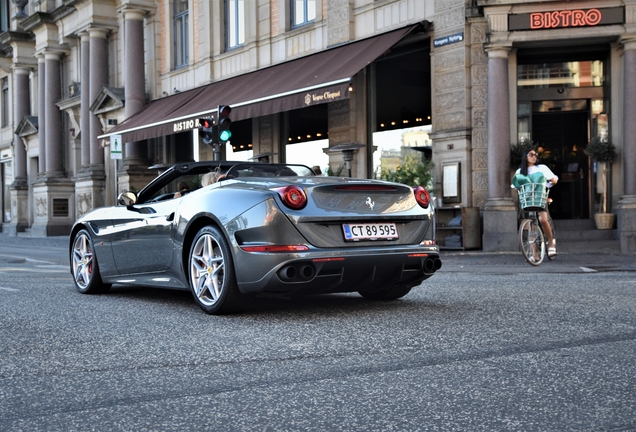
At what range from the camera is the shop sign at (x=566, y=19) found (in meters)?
15.3

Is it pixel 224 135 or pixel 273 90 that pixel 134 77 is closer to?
pixel 273 90

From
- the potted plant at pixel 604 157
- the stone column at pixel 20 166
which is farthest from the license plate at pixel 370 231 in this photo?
the stone column at pixel 20 166

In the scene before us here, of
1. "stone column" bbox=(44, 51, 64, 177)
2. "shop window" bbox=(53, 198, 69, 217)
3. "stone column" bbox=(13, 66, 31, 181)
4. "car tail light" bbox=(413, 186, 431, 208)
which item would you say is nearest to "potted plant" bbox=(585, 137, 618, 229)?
"car tail light" bbox=(413, 186, 431, 208)

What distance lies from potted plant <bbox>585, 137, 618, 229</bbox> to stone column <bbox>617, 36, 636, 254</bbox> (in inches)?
12.4

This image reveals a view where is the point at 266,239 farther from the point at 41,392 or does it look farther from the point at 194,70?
the point at 194,70

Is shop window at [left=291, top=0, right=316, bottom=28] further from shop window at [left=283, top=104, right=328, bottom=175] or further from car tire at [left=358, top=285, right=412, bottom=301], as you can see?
car tire at [left=358, top=285, right=412, bottom=301]

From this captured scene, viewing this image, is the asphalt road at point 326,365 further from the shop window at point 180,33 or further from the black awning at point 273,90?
the shop window at point 180,33

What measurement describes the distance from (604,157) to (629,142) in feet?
1.90

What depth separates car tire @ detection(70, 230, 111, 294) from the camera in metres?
8.02

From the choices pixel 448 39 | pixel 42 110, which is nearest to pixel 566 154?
pixel 448 39

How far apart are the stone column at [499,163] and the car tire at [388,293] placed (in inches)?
359

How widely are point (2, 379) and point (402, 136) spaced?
15113mm

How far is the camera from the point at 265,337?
5.14 metres

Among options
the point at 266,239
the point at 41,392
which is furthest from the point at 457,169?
the point at 41,392
